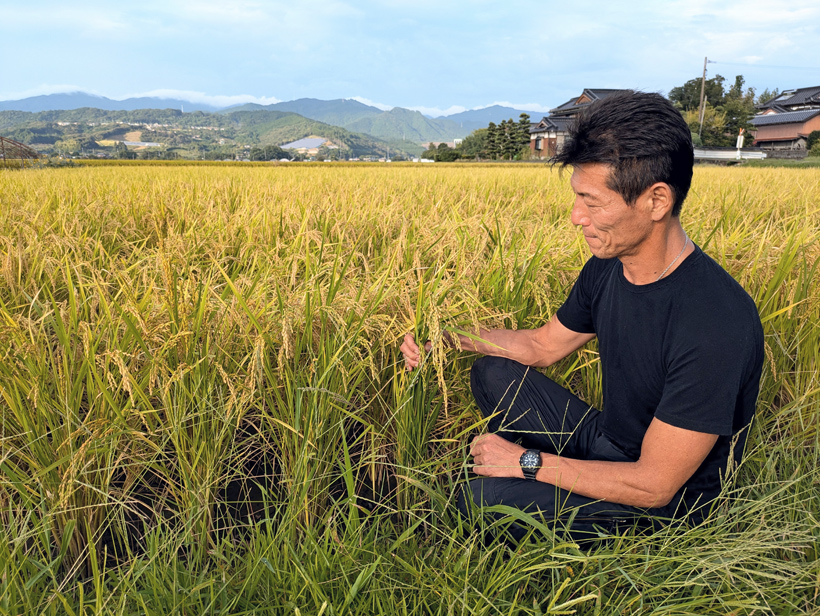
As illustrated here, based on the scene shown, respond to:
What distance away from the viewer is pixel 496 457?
148 centimetres

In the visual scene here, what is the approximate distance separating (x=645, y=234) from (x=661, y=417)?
0.48 meters

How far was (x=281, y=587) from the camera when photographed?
3.70ft

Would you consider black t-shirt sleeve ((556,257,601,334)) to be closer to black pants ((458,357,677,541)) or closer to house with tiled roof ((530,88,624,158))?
black pants ((458,357,677,541))

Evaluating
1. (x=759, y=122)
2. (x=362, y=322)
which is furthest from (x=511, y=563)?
(x=759, y=122)

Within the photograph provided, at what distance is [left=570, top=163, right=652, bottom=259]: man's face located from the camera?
1.27m

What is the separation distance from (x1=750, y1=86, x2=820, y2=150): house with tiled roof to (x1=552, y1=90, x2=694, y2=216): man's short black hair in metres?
41.9

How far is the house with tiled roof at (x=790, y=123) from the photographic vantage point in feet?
116

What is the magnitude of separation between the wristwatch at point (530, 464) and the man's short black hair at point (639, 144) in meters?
0.77

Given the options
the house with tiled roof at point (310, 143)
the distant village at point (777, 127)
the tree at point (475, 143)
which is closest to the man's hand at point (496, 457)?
the distant village at point (777, 127)

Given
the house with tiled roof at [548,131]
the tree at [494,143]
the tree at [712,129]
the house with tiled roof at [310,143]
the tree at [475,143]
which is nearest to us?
the tree at [712,129]

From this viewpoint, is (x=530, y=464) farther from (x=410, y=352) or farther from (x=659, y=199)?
(x=659, y=199)

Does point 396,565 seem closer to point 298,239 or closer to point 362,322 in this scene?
point 362,322

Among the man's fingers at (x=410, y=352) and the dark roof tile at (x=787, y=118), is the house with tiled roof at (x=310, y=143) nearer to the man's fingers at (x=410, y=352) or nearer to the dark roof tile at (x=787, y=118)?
the dark roof tile at (x=787, y=118)

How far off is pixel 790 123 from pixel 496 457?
47.3 meters
